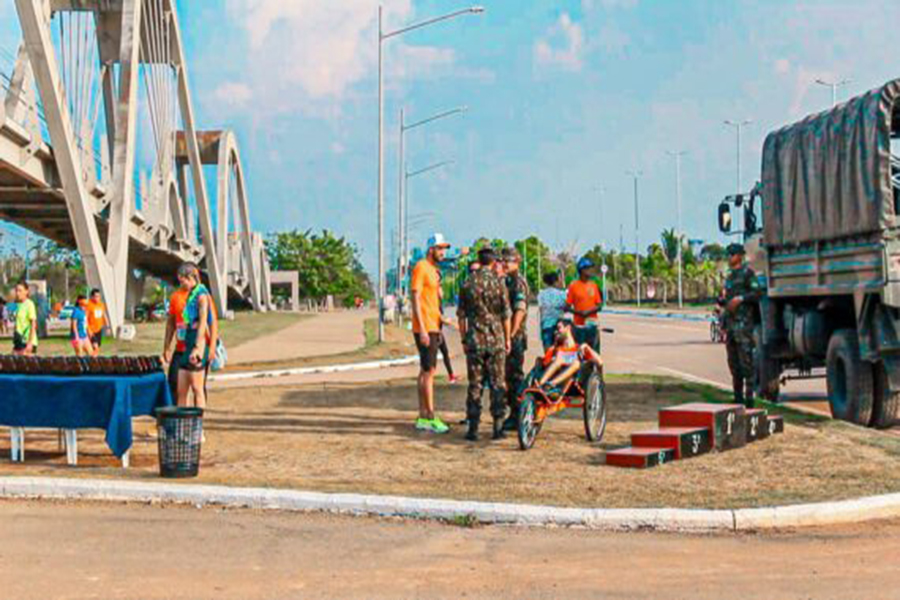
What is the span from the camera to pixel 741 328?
→ 14.4 meters

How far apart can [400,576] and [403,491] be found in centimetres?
238

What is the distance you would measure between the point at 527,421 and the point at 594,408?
97 cm

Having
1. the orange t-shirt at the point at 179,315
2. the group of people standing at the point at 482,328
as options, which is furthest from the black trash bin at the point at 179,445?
the group of people standing at the point at 482,328

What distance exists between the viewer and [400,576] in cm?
681

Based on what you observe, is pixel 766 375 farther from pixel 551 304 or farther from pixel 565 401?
pixel 565 401

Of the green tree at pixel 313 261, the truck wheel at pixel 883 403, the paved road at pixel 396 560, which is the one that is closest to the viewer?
the paved road at pixel 396 560

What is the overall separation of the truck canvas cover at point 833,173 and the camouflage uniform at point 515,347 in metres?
3.83

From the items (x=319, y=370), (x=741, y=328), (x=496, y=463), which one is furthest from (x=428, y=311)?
(x=319, y=370)

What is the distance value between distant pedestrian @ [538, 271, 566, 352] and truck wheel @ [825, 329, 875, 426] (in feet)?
10.4

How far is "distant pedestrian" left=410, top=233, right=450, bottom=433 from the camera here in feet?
40.7

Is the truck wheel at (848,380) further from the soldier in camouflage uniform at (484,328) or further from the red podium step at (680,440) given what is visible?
the soldier in camouflage uniform at (484,328)

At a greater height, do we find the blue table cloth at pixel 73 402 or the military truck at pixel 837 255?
the military truck at pixel 837 255

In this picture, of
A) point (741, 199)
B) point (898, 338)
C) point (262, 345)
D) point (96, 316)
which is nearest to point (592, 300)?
point (898, 338)

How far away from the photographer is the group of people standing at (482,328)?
38.4 ft
